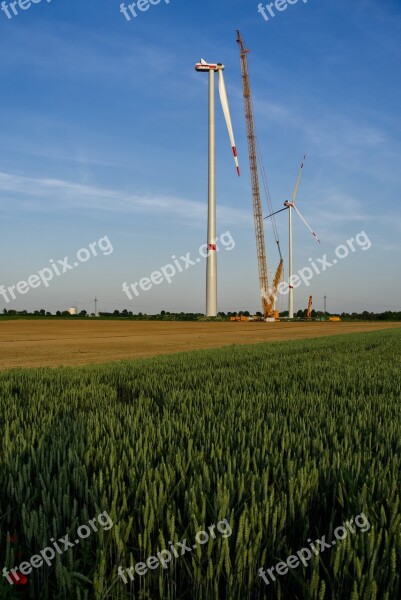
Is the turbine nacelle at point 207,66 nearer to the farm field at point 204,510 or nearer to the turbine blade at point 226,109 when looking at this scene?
the turbine blade at point 226,109

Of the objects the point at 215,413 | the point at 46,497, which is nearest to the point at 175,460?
the point at 46,497

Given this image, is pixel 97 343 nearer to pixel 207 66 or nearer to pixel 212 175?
pixel 212 175

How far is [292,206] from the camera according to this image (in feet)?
394

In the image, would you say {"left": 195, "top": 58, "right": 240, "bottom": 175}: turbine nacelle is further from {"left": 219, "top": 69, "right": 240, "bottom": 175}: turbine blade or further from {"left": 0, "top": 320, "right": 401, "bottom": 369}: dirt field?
{"left": 0, "top": 320, "right": 401, "bottom": 369}: dirt field

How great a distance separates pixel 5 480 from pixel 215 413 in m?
3.58

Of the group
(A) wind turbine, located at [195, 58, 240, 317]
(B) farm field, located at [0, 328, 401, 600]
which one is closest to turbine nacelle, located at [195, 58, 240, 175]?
(A) wind turbine, located at [195, 58, 240, 317]

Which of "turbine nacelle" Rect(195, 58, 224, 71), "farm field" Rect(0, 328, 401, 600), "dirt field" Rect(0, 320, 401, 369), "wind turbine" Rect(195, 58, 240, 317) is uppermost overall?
"turbine nacelle" Rect(195, 58, 224, 71)

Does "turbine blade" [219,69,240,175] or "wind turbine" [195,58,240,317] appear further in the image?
"wind turbine" [195,58,240,317]

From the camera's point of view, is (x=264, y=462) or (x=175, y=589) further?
(x=264, y=462)

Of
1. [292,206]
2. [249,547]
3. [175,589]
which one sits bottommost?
[175,589]

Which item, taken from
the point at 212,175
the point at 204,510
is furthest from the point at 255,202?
the point at 204,510

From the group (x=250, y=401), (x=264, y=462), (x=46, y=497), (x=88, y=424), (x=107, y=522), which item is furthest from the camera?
(x=250, y=401)

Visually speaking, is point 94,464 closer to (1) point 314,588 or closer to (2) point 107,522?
(2) point 107,522

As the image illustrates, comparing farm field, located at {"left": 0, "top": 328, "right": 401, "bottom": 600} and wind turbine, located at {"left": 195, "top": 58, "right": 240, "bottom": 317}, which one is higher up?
wind turbine, located at {"left": 195, "top": 58, "right": 240, "bottom": 317}
